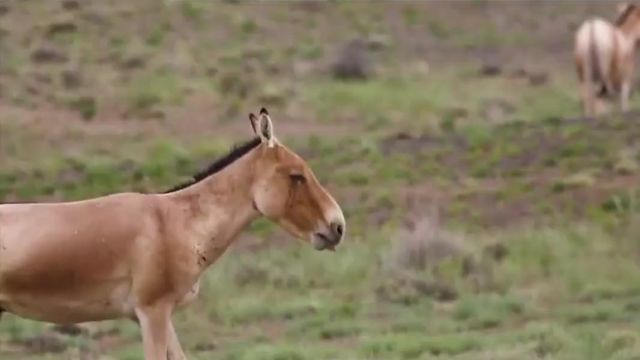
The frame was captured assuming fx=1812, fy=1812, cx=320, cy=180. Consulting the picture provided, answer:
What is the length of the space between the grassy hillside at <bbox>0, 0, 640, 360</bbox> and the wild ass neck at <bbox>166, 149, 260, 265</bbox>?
9.30 feet

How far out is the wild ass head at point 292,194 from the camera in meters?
9.71

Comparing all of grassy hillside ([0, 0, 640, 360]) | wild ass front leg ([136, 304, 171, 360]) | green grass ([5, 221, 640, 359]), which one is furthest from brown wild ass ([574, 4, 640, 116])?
wild ass front leg ([136, 304, 171, 360])

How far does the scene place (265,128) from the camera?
31.7 ft

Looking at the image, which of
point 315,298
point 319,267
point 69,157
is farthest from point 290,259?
point 69,157

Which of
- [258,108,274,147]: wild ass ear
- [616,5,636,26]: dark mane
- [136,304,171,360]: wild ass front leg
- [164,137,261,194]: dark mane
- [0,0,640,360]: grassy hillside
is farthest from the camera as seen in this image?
[616,5,636,26]: dark mane

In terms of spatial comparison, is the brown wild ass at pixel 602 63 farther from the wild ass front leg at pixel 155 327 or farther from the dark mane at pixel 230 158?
the wild ass front leg at pixel 155 327

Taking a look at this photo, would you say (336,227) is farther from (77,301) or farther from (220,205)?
(77,301)

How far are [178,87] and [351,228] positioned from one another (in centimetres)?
1117

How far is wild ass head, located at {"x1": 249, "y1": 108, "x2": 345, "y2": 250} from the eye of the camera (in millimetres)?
9711

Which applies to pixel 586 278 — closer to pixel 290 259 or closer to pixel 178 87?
pixel 290 259

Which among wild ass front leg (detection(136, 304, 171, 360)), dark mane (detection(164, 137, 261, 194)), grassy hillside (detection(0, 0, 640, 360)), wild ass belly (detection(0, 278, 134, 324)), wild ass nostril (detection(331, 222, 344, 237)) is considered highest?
grassy hillside (detection(0, 0, 640, 360))

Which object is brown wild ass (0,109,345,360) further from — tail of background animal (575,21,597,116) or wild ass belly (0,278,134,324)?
tail of background animal (575,21,597,116)

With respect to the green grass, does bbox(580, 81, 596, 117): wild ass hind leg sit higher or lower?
higher

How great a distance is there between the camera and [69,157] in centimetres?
2305
